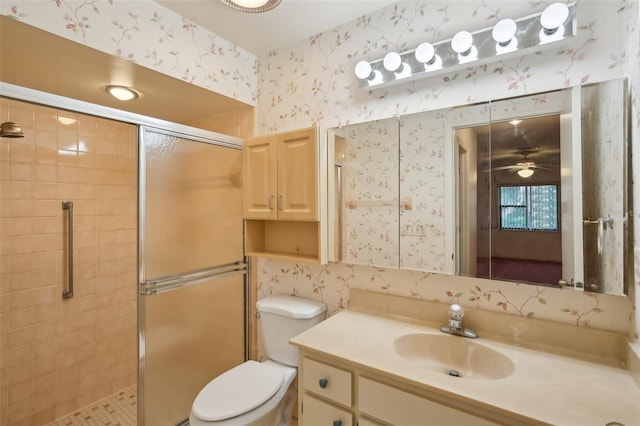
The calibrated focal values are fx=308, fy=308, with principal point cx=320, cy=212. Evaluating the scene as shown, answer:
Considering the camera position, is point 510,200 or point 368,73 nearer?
point 510,200

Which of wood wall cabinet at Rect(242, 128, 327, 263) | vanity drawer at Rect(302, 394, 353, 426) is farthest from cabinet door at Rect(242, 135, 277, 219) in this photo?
vanity drawer at Rect(302, 394, 353, 426)

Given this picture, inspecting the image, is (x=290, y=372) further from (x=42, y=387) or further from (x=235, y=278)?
(x=42, y=387)

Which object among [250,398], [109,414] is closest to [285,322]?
[250,398]

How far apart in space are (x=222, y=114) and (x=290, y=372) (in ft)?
6.00

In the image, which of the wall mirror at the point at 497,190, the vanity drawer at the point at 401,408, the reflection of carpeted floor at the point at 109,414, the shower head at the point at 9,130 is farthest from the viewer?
the reflection of carpeted floor at the point at 109,414

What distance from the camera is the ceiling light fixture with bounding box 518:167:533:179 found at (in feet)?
4.00

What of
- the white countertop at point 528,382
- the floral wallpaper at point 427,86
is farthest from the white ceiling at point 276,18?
the white countertop at point 528,382

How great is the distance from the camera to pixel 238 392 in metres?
1.46

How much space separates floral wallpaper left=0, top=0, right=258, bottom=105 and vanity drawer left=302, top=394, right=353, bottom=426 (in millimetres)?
1780

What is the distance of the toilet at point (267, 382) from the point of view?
4.37ft

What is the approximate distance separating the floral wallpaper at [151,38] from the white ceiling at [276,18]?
78 millimetres

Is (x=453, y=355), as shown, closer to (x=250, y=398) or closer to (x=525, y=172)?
(x=525, y=172)

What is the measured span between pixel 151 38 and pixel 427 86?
4.69ft

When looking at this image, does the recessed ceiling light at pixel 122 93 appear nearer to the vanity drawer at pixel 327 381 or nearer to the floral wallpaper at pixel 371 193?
the floral wallpaper at pixel 371 193
